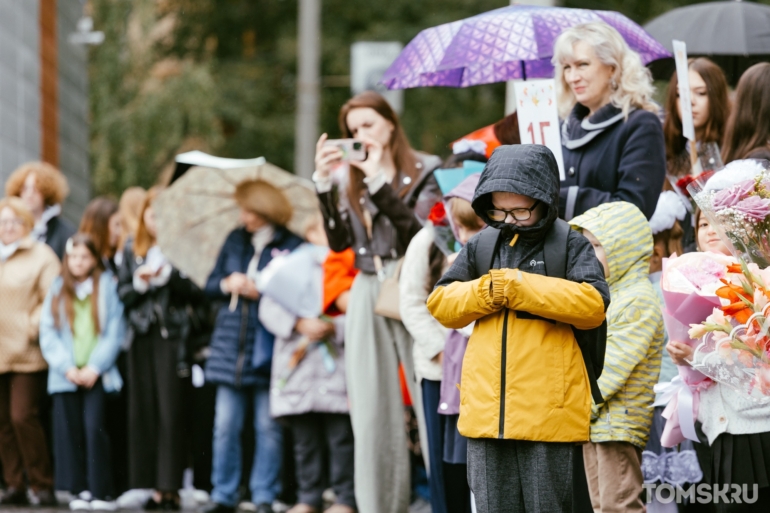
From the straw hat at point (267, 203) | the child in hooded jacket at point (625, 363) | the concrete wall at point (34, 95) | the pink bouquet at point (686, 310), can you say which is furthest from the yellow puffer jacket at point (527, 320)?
the concrete wall at point (34, 95)

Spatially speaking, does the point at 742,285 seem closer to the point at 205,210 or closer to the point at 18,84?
the point at 205,210

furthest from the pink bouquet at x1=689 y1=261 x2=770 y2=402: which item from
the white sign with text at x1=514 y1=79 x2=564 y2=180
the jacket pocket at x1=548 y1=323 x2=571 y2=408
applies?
the white sign with text at x1=514 y1=79 x2=564 y2=180

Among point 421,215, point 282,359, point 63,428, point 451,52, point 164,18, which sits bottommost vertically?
point 63,428

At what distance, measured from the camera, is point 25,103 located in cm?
→ 1371

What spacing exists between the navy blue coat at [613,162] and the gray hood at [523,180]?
1119 mm

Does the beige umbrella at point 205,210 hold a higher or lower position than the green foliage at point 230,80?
lower

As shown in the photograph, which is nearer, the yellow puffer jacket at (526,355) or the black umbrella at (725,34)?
the yellow puffer jacket at (526,355)

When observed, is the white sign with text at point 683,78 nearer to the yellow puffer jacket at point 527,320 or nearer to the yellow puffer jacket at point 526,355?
the yellow puffer jacket at point 527,320

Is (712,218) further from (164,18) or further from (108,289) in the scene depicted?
(164,18)

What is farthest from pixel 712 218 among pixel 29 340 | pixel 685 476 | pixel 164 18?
pixel 164 18

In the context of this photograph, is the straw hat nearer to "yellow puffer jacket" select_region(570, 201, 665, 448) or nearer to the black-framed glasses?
"yellow puffer jacket" select_region(570, 201, 665, 448)

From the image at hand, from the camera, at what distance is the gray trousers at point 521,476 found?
4.84 meters

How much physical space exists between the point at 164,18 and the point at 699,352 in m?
21.3

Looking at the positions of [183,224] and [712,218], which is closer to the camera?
[712,218]
